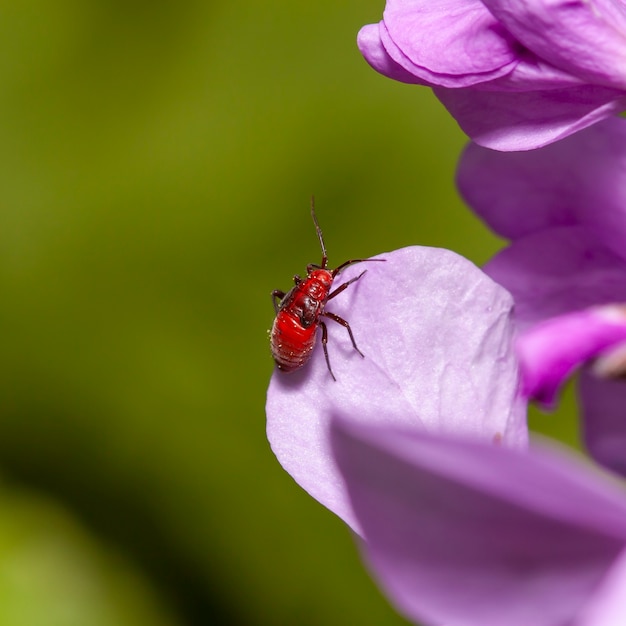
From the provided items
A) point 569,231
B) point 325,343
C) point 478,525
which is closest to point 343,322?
point 325,343

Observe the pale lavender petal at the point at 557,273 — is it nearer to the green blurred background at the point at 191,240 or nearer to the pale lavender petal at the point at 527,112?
the pale lavender petal at the point at 527,112

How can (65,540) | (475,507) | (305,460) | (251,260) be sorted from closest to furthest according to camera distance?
1. (475,507)
2. (305,460)
3. (65,540)
4. (251,260)

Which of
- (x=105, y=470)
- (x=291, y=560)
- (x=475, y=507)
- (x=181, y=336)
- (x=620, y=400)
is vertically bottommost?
(x=291, y=560)

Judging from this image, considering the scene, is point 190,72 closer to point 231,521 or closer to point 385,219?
point 385,219

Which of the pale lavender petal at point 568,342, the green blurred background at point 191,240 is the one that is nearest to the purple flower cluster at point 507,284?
the pale lavender petal at point 568,342

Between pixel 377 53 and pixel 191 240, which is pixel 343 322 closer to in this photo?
pixel 377 53

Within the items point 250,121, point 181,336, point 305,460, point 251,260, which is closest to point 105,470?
point 181,336
